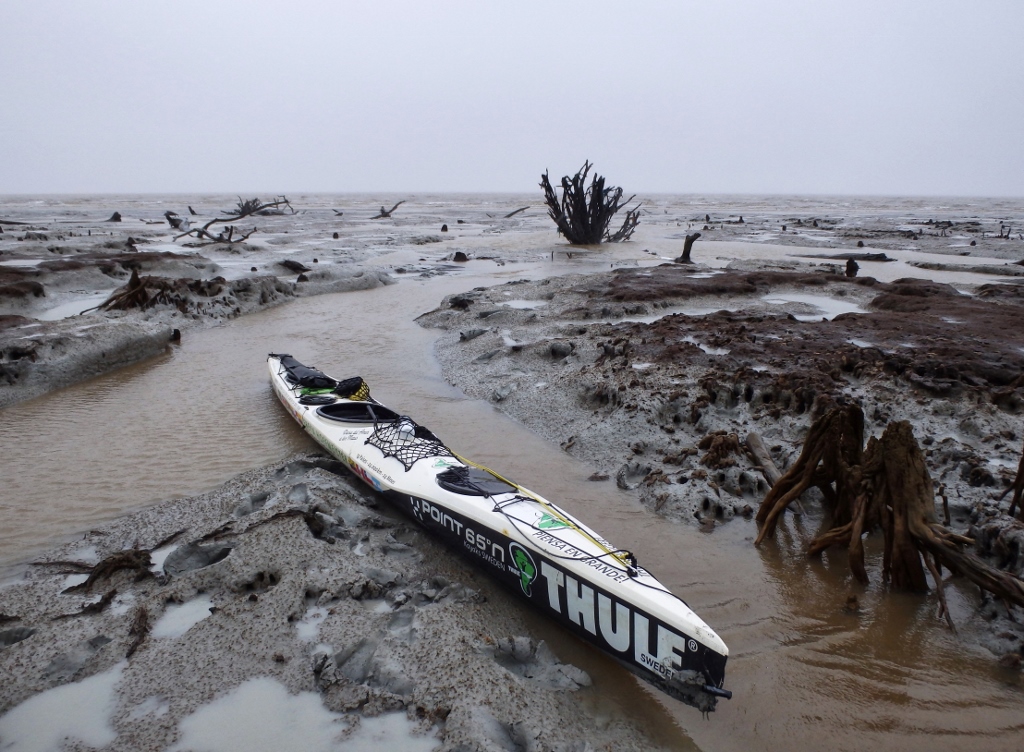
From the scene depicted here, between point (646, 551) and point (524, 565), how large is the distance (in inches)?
53.0

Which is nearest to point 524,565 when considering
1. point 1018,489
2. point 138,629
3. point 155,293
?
point 138,629

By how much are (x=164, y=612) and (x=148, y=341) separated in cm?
824

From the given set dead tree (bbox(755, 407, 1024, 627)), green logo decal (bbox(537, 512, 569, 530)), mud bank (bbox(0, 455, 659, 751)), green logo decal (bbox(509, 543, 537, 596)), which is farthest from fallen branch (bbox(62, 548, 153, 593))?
dead tree (bbox(755, 407, 1024, 627))

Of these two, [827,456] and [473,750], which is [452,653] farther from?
[827,456]

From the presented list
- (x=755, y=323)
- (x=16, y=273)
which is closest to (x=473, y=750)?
(x=755, y=323)

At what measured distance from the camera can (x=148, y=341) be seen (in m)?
10.6

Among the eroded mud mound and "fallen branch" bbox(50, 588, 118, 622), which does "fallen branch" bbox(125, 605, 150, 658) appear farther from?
the eroded mud mound

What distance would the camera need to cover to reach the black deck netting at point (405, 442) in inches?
215

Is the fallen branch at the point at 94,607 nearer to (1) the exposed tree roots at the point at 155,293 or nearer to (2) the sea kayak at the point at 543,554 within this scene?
(2) the sea kayak at the point at 543,554

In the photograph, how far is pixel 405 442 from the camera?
5734 mm

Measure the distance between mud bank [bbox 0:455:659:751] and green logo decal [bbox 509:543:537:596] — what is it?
0.24m

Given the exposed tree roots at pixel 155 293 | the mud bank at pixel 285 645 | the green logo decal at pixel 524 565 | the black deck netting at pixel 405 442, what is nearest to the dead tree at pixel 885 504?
the green logo decal at pixel 524 565

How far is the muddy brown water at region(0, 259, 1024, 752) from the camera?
328 cm

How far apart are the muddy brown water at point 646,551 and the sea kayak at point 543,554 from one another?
0.30 m
